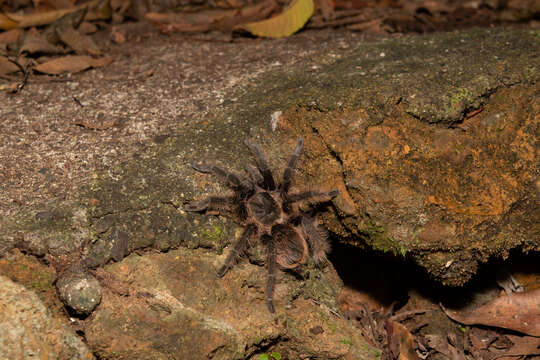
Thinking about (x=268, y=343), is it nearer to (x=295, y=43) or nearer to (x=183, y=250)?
(x=183, y=250)

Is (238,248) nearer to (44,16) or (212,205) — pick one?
(212,205)

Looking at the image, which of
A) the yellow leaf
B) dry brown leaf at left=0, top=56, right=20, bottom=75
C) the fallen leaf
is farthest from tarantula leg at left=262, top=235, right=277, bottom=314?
dry brown leaf at left=0, top=56, right=20, bottom=75

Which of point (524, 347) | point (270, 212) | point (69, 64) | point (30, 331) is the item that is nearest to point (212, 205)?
point (270, 212)

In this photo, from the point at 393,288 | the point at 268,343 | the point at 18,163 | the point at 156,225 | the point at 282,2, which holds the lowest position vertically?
the point at 393,288

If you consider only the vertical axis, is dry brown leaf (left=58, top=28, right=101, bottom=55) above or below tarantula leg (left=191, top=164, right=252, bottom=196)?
above

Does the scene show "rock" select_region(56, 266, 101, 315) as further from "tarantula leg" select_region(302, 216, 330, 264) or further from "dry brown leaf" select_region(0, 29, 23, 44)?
"dry brown leaf" select_region(0, 29, 23, 44)

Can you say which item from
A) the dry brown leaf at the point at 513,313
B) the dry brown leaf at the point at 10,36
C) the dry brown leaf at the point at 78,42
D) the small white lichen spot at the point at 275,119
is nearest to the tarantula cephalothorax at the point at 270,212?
the small white lichen spot at the point at 275,119

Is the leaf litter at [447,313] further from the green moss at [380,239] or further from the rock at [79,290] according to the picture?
the rock at [79,290]

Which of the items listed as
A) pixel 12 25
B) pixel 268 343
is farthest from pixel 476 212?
pixel 12 25
